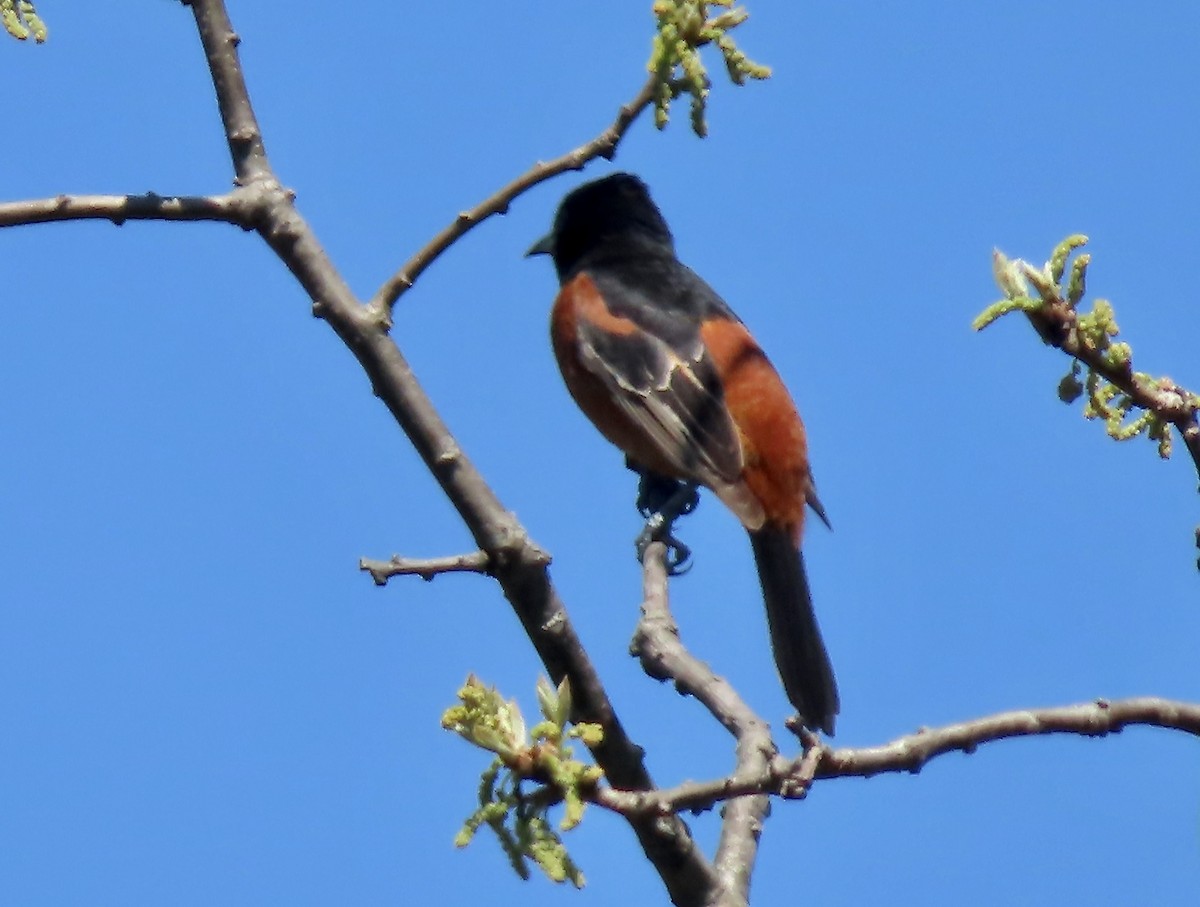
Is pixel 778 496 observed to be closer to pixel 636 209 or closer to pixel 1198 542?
pixel 636 209

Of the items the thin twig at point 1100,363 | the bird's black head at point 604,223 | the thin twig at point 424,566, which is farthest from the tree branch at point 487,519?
the bird's black head at point 604,223

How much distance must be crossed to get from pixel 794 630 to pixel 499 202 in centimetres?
247

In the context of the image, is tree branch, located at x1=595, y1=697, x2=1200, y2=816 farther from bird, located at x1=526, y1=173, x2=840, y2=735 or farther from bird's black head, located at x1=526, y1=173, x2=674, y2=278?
bird's black head, located at x1=526, y1=173, x2=674, y2=278

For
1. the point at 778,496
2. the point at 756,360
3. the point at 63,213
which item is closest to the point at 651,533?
the point at 778,496

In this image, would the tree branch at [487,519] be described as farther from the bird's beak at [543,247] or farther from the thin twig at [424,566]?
the bird's beak at [543,247]

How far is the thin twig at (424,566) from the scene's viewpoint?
274 centimetres

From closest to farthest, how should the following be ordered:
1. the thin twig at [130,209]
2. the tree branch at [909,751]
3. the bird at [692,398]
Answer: the tree branch at [909,751] → the thin twig at [130,209] → the bird at [692,398]

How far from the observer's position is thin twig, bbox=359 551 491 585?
2.74 meters

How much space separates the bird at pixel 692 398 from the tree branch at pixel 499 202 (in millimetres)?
2205

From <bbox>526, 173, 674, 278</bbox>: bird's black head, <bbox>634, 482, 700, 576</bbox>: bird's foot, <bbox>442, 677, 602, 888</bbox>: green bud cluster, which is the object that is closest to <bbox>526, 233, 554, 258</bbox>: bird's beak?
<bbox>526, 173, 674, 278</bbox>: bird's black head

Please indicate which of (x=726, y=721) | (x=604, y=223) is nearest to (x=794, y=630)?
(x=726, y=721)

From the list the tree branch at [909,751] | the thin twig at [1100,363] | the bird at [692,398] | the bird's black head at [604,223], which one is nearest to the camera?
the tree branch at [909,751]

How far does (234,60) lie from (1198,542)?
1927mm

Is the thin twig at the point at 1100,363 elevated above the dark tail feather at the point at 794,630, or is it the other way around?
the dark tail feather at the point at 794,630
